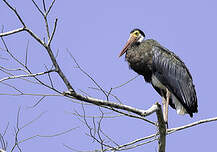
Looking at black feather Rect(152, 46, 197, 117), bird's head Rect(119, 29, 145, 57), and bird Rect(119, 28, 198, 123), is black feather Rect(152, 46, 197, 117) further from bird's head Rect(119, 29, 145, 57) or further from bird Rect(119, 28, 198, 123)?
bird's head Rect(119, 29, 145, 57)

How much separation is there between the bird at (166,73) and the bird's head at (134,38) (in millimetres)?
198

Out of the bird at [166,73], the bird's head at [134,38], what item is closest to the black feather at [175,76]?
the bird at [166,73]

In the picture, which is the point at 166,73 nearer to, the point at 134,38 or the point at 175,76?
the point at 175,76

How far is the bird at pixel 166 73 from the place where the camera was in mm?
7914

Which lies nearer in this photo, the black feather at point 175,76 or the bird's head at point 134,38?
the black feather at point 175,76

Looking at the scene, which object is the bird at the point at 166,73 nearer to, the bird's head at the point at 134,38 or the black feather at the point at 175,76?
the black feather at the point at 175,76

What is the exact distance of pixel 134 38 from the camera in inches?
350

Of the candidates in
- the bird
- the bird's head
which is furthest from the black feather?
the bird's head

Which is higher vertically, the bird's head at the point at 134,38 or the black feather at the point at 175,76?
the bird's head at the point at 134,38

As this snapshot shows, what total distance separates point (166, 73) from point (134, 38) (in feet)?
4.22

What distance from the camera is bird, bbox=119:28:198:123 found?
791cm

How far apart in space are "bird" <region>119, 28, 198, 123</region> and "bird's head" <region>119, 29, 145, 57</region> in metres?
0.20

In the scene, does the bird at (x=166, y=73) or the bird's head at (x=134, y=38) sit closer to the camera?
the bird at (x=166, y=73)

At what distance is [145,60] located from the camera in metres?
8.00
